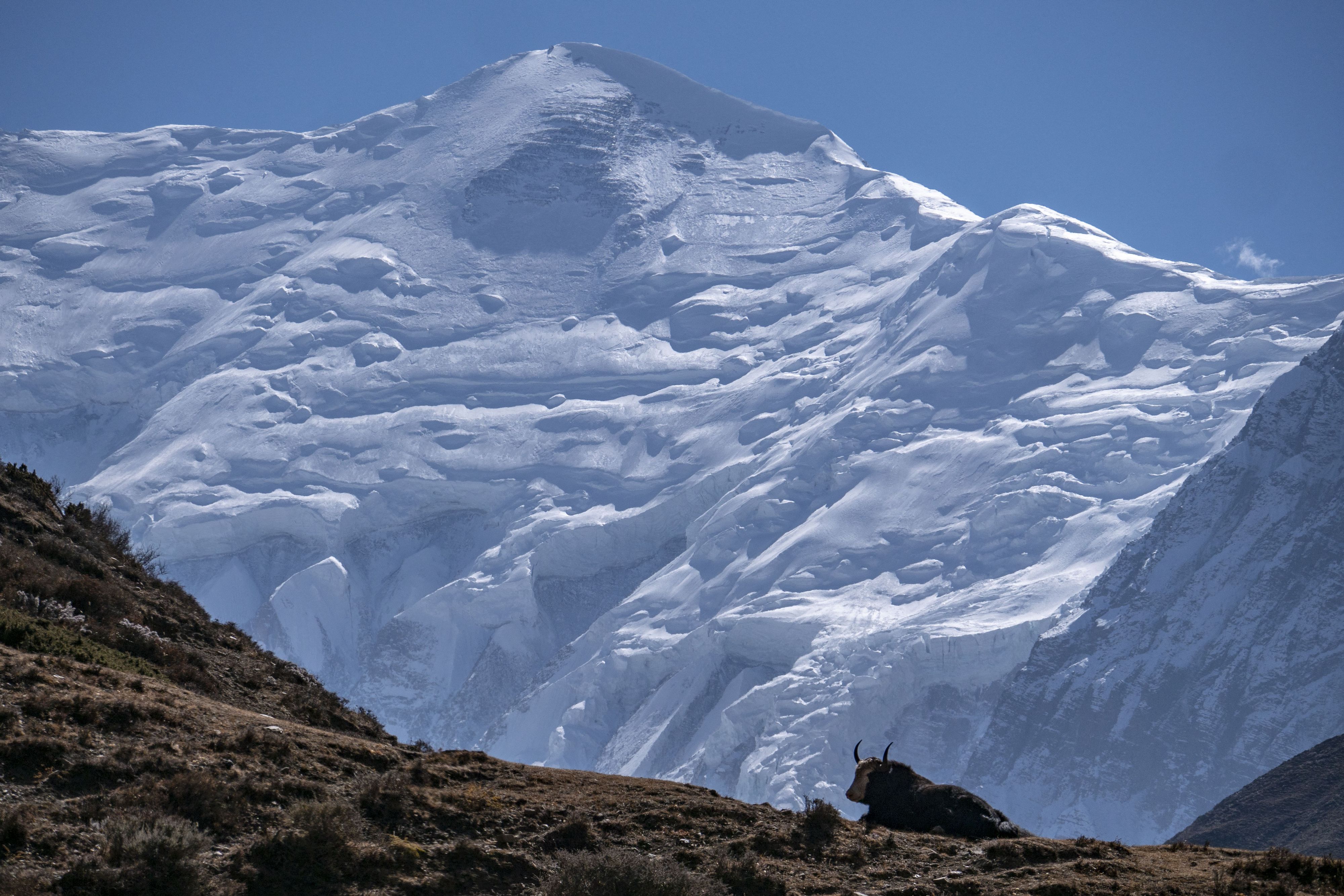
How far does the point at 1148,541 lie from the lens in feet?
569

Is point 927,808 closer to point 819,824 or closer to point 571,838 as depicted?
point 819,824

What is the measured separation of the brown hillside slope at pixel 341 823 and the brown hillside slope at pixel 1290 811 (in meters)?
41.0

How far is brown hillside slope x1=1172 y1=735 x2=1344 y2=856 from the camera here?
2029 inches

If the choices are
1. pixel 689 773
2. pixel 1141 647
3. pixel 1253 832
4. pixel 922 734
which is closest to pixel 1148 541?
pixel 1141 647

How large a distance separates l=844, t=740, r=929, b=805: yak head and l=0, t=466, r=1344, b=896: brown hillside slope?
83cm

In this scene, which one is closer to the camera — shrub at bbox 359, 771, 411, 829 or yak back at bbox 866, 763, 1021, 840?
shrub at bbox 359, 771, 411, 829

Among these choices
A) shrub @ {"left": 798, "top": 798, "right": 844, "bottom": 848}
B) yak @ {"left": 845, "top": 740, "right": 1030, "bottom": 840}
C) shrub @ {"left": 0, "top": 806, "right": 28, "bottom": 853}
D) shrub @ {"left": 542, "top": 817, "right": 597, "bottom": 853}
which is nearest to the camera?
shrub @ {"left": 0, "top": 806, "right": 28, "bottom": 853}

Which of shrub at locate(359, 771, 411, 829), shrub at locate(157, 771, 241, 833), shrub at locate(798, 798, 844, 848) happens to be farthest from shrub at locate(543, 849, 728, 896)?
shrub at locate(157, 771, 241, 833)

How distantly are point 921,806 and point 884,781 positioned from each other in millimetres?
633

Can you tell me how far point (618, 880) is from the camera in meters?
11.4

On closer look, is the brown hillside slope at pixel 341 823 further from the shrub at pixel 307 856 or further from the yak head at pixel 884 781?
the yak head at pixel 884 781

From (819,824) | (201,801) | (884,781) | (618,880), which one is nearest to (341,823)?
(201,801)

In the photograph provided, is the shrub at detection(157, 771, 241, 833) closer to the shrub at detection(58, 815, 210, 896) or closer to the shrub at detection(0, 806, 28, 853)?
the shrub at detection(58, 815, 210, 896)

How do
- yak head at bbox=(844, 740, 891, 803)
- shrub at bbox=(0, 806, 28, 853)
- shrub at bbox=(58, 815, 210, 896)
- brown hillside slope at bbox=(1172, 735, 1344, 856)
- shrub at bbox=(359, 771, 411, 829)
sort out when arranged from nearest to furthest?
1. shrub at bbox=(58, 815, 210, 896)
2. shrub at bbox=(0, 806, 28, 853)
3. shrub at bbox=(359, 771, 411, 829)
4. yak head at bbox=(844, 740, 891, 803)
5. brown hillside slope at bbox=(1172, 735, 1344, 856)
